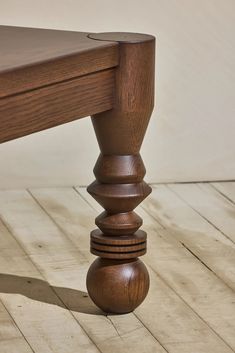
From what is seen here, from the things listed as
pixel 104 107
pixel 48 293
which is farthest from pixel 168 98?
pixel 104 107

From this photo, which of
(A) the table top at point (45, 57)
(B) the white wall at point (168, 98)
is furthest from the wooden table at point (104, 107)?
(B) the white wall at point (168, 98)

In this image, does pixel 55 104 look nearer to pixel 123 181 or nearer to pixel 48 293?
pixel 123 181

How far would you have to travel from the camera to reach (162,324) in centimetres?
162

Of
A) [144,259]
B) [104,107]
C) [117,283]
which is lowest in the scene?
[144,259]

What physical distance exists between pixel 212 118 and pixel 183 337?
98cm

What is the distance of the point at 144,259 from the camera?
1934 millimetres

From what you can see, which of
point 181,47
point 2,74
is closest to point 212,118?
point 181,47

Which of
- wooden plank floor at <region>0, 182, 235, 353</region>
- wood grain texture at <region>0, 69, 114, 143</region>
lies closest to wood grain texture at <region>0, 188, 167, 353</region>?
wooden plank floor at <region>0, 182, 235, 353</region>

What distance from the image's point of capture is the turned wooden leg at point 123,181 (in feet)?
4.94

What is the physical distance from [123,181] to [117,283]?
6.6 inches

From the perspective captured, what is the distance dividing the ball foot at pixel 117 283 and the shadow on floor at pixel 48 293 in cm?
5

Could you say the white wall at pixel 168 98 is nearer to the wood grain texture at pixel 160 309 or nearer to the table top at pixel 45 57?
the wood grain texture at pixel 160 309

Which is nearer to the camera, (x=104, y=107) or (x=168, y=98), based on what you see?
(x=104, y=107)

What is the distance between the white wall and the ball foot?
75 cm
